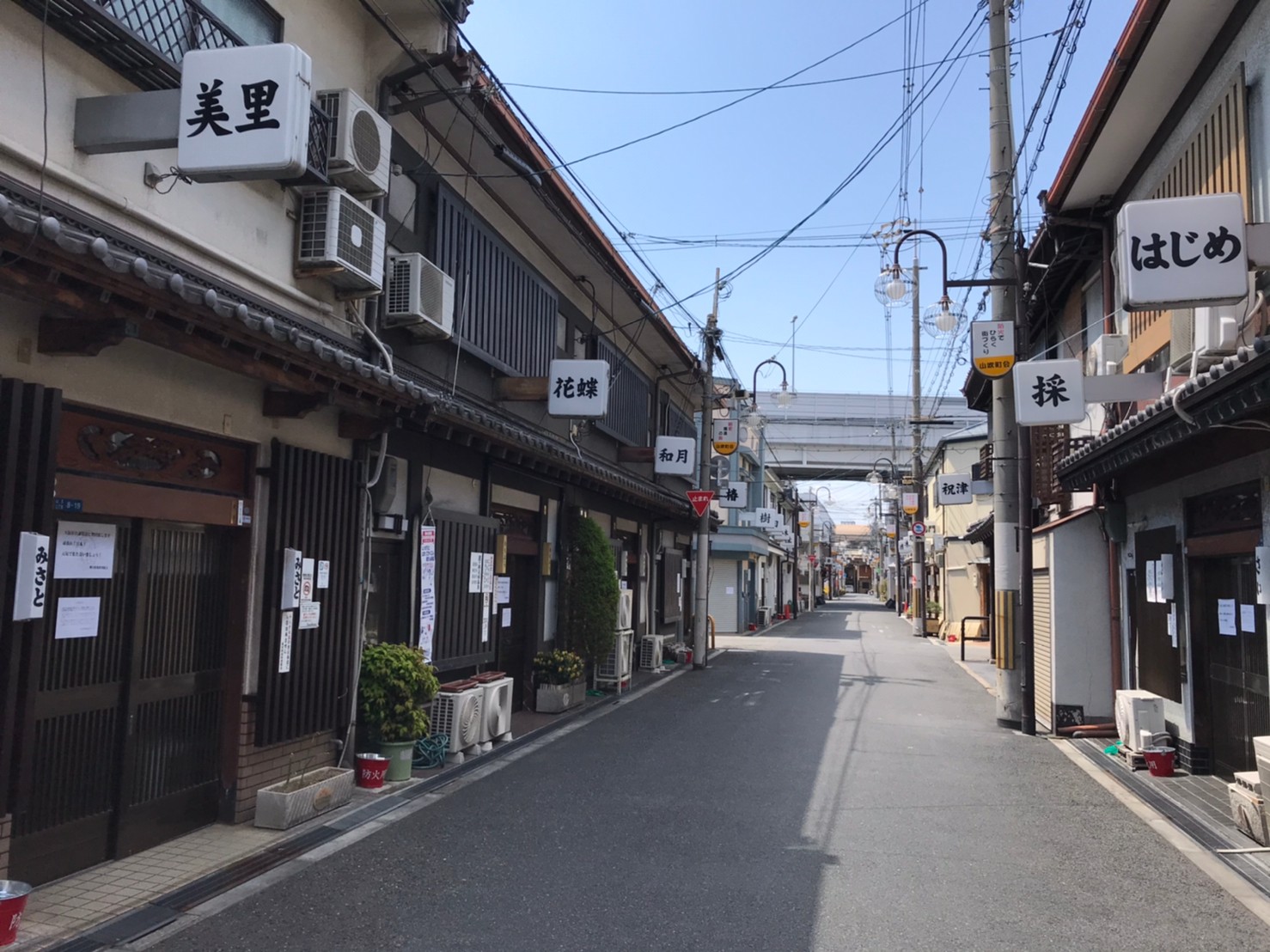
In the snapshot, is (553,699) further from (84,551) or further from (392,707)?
(84,551)

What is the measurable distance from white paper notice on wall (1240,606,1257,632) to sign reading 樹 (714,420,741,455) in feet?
43.9

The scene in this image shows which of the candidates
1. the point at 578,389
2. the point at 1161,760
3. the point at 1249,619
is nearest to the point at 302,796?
the point at 578,389

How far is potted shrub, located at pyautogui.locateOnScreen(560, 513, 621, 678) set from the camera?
1494 centimetres

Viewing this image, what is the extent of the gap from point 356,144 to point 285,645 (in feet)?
14.2

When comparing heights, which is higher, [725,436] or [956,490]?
[725,436]

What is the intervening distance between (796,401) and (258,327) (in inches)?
1635

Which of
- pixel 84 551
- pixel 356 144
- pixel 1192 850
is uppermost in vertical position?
pixel 356 144

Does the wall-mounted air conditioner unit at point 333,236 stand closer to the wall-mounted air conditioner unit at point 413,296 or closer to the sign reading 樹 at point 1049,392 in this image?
the wall-mounted air conditioner unit at point 413,296

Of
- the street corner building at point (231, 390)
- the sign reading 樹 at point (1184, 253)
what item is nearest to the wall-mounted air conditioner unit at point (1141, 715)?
the sign reading 樹 at point (1184, 253)

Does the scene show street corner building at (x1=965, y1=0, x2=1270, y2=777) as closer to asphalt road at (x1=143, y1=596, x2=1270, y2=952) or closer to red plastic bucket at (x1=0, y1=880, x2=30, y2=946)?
asphalt road at (x1=143, y1=596, x2=1270, y2=952)

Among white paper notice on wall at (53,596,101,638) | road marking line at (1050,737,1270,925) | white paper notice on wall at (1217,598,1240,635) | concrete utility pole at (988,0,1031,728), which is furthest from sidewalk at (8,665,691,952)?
concrete utility pole at (988,0,1031,728)

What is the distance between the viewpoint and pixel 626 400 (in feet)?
61.8

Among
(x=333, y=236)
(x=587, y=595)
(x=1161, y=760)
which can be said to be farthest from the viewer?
(x=587, y=595)

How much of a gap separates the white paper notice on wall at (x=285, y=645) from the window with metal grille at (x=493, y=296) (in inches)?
174
